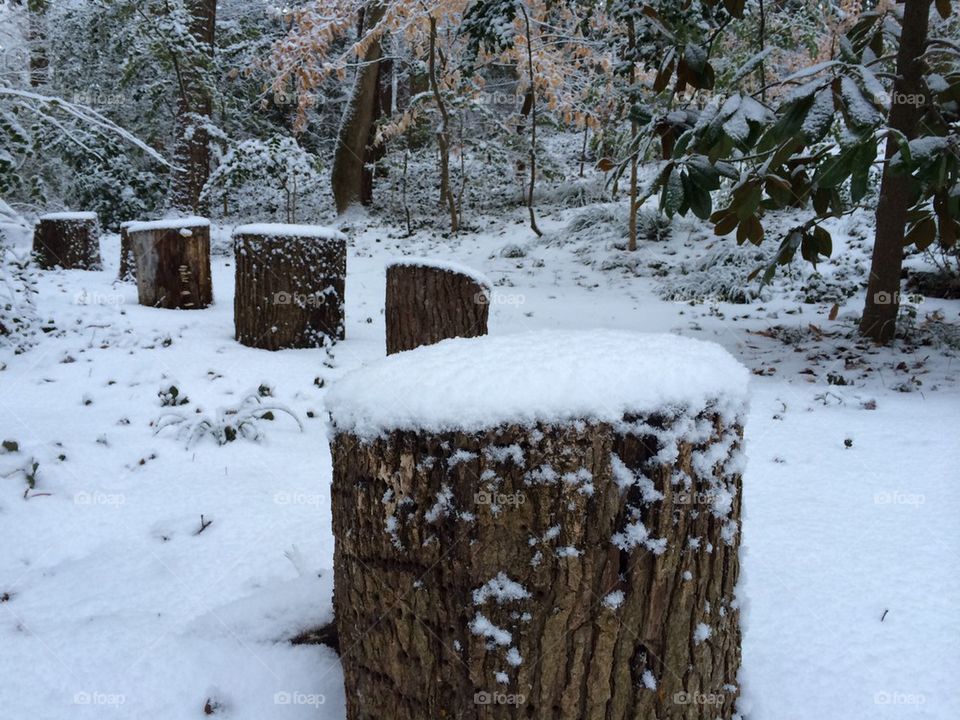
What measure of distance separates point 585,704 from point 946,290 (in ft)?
21.8

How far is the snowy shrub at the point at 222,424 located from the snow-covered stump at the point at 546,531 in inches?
86.4

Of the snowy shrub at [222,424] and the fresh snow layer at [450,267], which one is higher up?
the fresh snow layer at [450,267]

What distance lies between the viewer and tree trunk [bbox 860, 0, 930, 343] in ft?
14.2

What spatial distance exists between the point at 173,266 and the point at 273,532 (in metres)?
4.41

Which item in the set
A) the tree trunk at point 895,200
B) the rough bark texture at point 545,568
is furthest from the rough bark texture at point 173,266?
the tree trunk at point 895,200

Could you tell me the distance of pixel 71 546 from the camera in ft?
7.97

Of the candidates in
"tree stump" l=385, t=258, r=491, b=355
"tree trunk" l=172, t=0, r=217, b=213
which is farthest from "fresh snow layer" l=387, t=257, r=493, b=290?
"tree trunk" l=172, t=0, r=217, b=213

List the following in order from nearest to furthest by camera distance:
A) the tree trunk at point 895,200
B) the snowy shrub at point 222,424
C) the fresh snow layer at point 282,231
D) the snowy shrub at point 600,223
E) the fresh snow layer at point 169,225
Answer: the snowy shrub at point 222,424, the tree trunk at point 895,200, the fresh snow layer at point 282,231, the fresh snow layer at point 169,225, the snowy shrub at point 600,223

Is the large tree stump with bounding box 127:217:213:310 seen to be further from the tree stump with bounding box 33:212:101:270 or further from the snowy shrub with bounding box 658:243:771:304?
the snowy shrub with bounding box 658:243:771:304

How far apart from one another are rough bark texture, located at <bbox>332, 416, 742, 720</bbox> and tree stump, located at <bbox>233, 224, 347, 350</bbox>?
3.91 meters

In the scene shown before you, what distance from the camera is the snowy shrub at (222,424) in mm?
3439

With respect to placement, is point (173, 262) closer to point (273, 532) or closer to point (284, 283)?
point (284, 283)

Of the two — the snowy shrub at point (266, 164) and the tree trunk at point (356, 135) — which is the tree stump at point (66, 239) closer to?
the snowy shrub at point (266, 164)

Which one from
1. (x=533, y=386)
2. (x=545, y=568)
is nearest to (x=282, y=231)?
(x=533, y=386)
